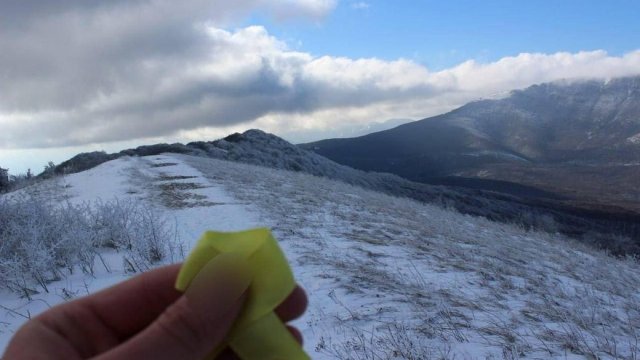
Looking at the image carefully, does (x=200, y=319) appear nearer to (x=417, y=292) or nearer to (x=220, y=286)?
(x=220, y=286)

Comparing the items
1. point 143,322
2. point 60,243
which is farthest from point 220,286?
point 60,243

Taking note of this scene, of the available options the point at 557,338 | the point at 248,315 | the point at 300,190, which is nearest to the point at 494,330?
the point at 557,338

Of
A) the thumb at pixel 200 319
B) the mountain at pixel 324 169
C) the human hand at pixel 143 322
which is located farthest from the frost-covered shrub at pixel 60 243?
the mountain at pixel 324 169

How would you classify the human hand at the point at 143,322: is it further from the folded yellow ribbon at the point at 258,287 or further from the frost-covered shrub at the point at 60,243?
the frost-covered shrub at the point at 60,243

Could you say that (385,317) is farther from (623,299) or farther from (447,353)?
(623,299)

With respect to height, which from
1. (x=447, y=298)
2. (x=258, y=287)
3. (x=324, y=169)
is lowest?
(x=324, y=169)

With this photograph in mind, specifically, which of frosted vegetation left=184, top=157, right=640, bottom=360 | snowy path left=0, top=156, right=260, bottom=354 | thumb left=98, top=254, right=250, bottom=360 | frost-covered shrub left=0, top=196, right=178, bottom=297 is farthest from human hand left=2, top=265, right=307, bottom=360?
frost-covered shrub left=0, top=196, right=178, bottom=297
